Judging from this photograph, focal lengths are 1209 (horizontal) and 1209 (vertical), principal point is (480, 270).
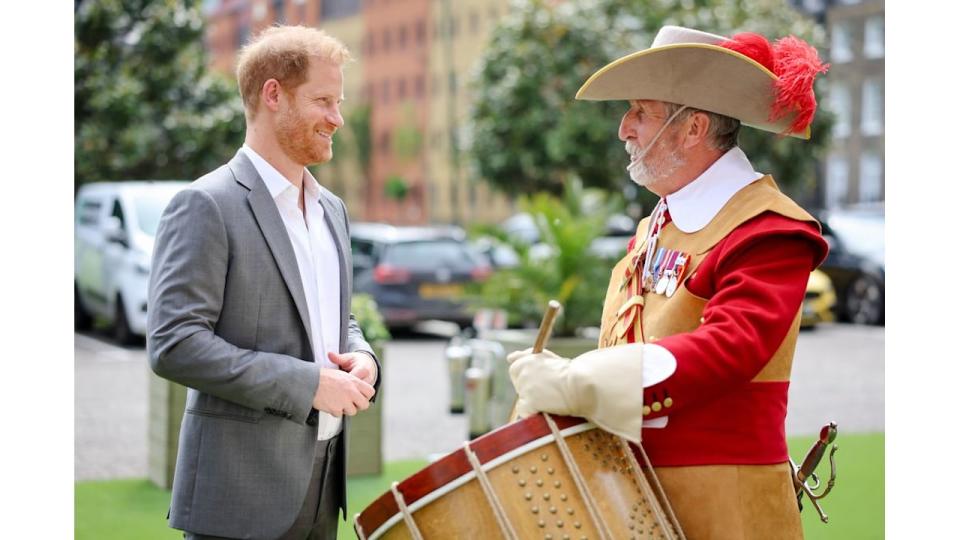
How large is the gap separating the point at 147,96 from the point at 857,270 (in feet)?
29.7

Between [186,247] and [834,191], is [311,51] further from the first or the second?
[834,191]

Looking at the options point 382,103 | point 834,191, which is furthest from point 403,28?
point 834,191

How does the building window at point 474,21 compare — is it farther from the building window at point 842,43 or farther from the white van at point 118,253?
the white van at point 118,253

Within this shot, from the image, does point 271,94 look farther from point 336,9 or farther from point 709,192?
point 336,9

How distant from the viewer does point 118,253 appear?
495 inches

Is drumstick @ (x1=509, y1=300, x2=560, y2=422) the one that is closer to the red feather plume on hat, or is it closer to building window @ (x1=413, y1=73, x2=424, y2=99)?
the red feather plume on hat

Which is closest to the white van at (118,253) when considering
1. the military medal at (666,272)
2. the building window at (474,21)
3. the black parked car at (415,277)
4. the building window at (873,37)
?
the black parked car at (415,277)

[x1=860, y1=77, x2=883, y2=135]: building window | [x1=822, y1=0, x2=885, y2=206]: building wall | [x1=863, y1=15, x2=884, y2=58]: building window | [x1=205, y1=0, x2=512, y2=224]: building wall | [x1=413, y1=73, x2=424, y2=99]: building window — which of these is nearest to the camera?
[x1=863, y1=15, x2=884, y2=58]: building window

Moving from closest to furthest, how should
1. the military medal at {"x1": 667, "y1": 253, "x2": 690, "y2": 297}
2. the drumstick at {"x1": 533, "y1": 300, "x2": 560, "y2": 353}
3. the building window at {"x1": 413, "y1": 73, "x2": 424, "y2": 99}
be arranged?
1. the drumstick at {"x1": 533, "y1": 300, "x2": 560, "y2": 353}
2. the military medal at {"x1": 667, "y1": 253, "x2": 690, "y2": 297}
3. the building window at {"x1": 413, "y1": 73, "x2": 424, "y2": 99}

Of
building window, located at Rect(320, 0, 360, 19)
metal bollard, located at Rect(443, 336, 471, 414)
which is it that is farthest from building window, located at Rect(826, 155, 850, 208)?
building window, located at Rect(320, 0, 360, 19)

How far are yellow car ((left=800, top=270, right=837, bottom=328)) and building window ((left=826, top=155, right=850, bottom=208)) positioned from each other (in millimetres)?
20238

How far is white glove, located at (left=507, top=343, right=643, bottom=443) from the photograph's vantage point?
230cm

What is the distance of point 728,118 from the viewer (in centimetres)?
274

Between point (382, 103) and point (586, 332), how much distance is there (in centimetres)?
5509
